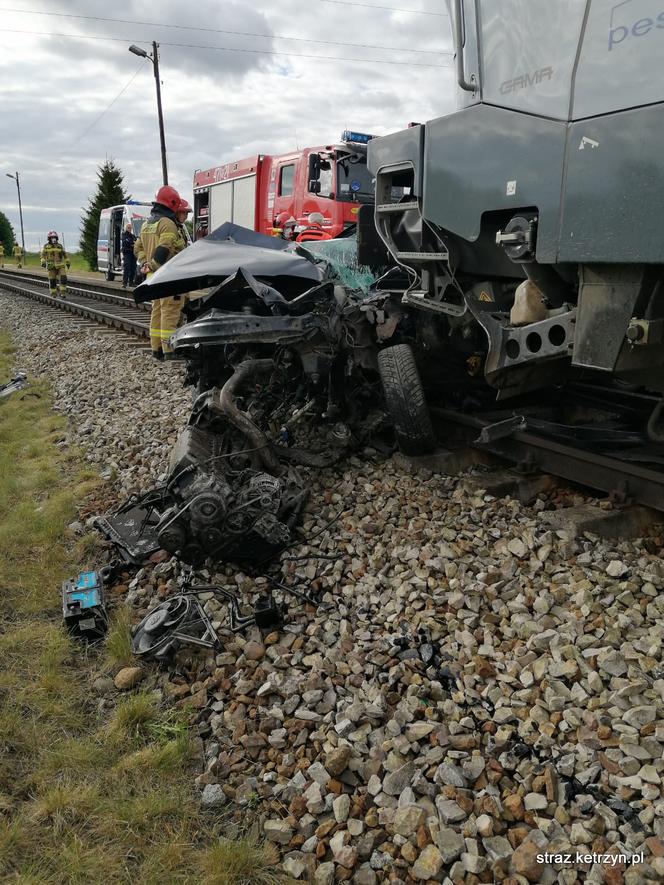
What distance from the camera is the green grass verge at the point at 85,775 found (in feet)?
7.80

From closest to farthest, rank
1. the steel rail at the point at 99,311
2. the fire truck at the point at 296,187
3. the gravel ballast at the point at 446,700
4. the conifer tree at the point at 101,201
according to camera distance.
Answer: the gravel ballast at the point at 446,700, the steel rail at the point at 99,311, the fire truck at the point at 296,187, the conifer tree at the point at 101,201

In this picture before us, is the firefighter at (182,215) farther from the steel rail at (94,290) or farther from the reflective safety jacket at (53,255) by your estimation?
the reflective safety jacket at (53,255)

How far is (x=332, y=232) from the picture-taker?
14867mm

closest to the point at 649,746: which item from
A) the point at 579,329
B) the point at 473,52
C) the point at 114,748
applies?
the point at 579,329

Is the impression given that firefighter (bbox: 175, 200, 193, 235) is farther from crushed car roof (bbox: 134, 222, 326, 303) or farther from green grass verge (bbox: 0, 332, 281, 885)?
green grass verge (bbox: 0, 332, 281, 885)

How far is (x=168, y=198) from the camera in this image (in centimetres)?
893

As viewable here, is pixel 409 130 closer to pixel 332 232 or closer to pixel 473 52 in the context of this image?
pixel 473 52

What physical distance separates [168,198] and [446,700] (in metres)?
7.82

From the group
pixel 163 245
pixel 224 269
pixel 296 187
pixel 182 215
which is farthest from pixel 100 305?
pixel 224 269

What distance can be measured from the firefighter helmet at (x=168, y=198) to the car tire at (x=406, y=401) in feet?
17.5

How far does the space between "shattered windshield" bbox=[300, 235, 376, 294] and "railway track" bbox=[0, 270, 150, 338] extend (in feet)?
19.7

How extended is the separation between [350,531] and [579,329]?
5.86ft

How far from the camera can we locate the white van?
27720 mm

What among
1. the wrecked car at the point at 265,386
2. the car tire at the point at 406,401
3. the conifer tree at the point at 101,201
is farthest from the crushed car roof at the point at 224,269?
the conifer tree at the point at 101,201
